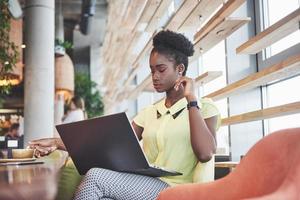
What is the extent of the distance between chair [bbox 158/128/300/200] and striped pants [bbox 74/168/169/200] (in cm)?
14

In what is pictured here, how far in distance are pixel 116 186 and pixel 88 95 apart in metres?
10.5

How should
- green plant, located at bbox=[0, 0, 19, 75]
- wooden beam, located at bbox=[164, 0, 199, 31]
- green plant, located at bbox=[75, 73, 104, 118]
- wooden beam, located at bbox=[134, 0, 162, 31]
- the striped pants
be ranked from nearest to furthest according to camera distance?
the striped pants
wooden beam, located at bbox=[164, 0, 199, 31]
wooden beam, located at bbox=[134, 0, 162, 31]
green plant, located at bbox=[0, 0, 19, 75]
green plant, located at bbox=[75, 73, 104, 118]

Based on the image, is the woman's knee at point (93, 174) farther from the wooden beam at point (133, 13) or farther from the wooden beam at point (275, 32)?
the wooden beam at point (133, 13)

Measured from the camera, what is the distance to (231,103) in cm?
340

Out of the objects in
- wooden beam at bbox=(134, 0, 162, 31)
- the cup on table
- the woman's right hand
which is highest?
wooden beam at bbox=(134, 0, 162, 31)

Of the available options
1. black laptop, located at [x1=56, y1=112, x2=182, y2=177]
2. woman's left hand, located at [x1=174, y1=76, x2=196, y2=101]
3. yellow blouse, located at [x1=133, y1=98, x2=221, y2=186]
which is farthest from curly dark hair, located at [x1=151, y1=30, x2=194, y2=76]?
black laptop, located at [x1=56, y1=112, x2=182, y2=177]

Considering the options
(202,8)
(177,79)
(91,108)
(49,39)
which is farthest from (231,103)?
(91,108)

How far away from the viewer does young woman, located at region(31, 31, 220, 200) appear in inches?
75.1

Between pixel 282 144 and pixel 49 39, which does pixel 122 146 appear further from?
pixel 49 39

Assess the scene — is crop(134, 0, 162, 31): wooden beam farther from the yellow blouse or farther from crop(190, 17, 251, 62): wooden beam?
the yellow blouse

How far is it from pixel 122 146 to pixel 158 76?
1.99ft

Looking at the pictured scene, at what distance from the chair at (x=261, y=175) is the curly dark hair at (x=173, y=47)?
813 mm

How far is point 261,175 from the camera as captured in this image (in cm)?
171

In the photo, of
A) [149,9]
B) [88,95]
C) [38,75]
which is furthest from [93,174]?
[88,95]
